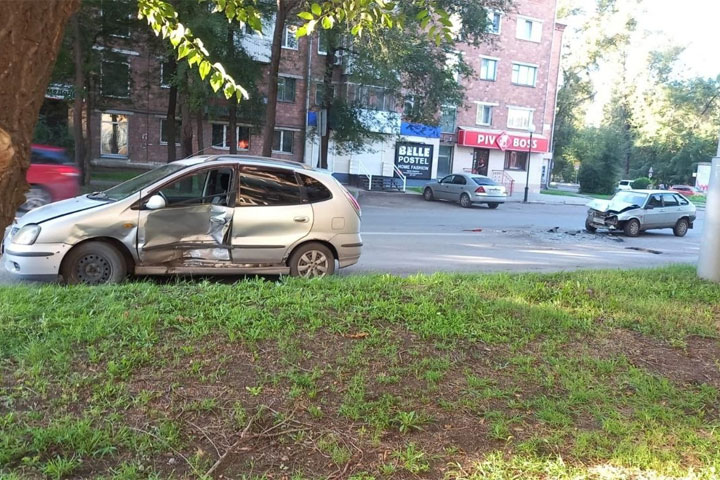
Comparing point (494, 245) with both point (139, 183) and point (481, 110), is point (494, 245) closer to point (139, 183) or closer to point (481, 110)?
point (139, 183)

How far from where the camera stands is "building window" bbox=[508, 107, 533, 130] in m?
42.2

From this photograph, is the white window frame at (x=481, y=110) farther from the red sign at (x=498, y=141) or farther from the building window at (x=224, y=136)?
the building window at (x=224, y=136)

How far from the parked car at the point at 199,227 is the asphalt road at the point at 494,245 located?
1130 millimetres

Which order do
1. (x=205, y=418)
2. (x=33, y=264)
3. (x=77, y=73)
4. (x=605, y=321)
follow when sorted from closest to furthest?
(x=205, y=418) < (x=605, y=321) < (x=33, y=264) < (x=77, y=73)

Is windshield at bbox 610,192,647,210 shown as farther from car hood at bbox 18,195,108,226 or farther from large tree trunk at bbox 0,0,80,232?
large tree trunk at bbox 0,0,80,232

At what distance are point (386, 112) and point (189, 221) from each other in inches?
951

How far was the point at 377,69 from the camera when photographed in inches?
922

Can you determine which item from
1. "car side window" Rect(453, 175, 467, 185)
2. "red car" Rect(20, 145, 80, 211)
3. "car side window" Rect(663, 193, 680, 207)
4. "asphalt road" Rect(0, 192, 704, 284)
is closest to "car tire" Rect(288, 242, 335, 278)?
"asphalt road" Rect(0, 192, 704, 284)

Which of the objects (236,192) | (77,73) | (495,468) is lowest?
(495,468)

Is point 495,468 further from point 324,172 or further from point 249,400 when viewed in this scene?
point 324,172

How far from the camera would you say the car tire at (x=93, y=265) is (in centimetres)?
670

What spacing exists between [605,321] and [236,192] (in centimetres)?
456

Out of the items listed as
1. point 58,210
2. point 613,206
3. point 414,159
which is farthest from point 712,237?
point 414,159

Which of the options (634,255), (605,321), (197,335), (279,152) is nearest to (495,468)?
(197,335)
